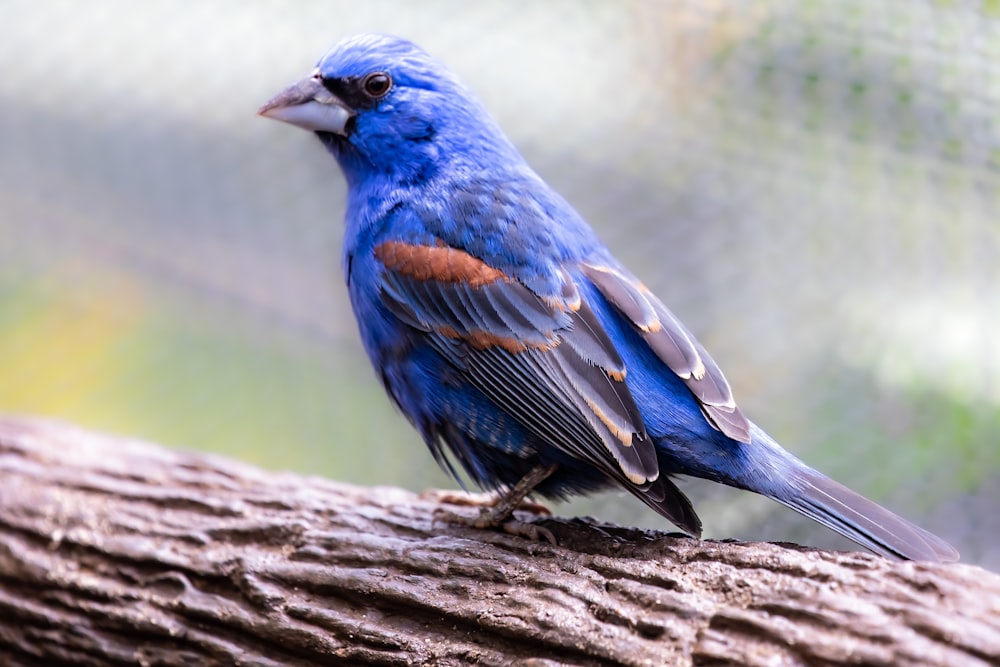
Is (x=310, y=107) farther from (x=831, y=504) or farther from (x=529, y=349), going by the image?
(x=831, y=504)

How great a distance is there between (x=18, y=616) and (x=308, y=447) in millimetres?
1728

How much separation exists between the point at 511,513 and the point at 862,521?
904 millimetres

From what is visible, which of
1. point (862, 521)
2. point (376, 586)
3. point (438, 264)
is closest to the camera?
point (862, 521)

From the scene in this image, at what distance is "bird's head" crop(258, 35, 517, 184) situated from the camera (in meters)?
2.78

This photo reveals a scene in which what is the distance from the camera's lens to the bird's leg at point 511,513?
2.45 metres

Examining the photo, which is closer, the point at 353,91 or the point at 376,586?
the point at 376,586

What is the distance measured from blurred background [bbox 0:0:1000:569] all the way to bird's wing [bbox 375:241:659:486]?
1411 millimetres

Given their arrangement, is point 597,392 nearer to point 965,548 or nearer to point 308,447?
point 965,548

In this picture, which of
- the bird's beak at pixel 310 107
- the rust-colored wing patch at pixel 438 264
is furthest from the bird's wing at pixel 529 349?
the bird's beak at pixel 310 107

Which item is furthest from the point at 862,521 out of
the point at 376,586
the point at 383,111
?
the point at 383,111

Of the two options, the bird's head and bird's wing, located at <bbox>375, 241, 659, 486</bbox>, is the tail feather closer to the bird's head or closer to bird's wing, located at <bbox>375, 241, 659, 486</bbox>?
bird's wing, located at <bbox>375, 241, 659, 486</bbox>

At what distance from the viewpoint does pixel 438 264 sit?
250 cm

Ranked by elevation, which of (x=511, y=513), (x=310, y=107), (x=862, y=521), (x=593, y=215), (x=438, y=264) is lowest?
(x=511, y=513)

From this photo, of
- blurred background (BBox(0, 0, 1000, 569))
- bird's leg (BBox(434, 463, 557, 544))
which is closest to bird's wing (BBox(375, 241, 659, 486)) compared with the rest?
bird's leg (BBox(434, 463, 557, 544))
